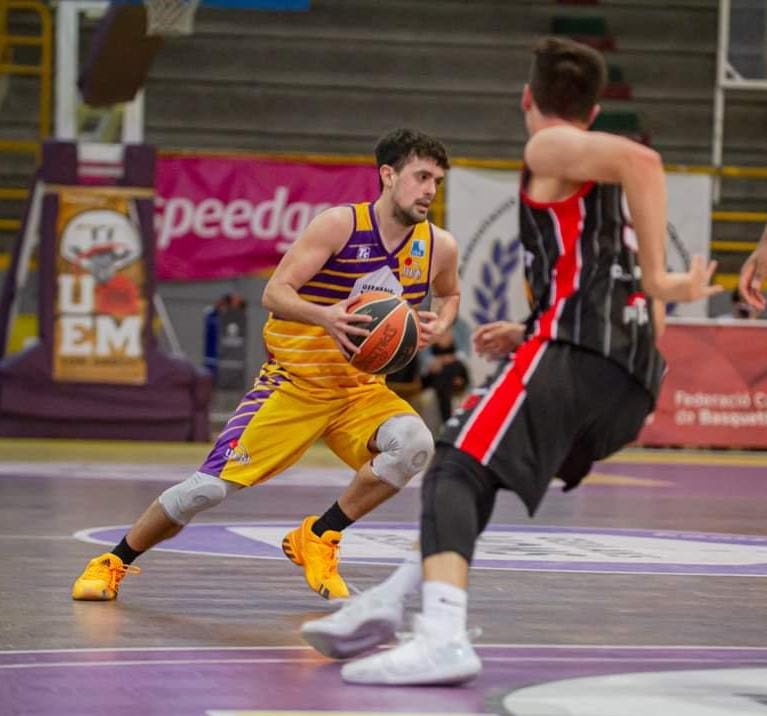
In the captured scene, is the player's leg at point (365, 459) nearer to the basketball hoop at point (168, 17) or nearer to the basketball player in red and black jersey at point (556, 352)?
the basketball player in red and black jersey at point (556, 352)

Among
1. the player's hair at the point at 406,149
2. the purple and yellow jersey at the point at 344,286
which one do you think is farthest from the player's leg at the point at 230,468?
the player's hair at the point at 406,149

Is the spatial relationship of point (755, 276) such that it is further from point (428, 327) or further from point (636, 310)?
point (428, 327)

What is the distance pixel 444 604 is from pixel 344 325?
162cm

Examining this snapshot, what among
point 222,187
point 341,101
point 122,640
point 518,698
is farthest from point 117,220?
point 518,698

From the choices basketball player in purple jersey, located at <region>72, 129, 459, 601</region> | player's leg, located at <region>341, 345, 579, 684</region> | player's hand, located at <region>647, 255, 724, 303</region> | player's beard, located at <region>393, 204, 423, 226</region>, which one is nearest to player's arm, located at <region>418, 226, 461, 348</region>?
basketball player in purple jersey, located at <region>72, 129, 459, 601</region>

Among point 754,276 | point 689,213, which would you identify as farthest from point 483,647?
point 689,213

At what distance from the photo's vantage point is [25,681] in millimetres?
5293

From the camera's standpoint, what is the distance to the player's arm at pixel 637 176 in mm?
5207

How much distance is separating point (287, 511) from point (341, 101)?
11.5 metres

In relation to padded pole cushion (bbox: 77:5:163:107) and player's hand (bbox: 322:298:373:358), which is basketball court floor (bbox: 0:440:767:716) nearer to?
player's hand (bbox: 322:298:373:358)

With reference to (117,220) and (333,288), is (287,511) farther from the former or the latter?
(117,220)

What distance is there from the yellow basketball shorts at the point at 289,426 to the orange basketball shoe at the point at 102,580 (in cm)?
48

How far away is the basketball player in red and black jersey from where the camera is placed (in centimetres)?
523

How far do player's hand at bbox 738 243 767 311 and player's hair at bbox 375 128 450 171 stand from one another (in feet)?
4.57
